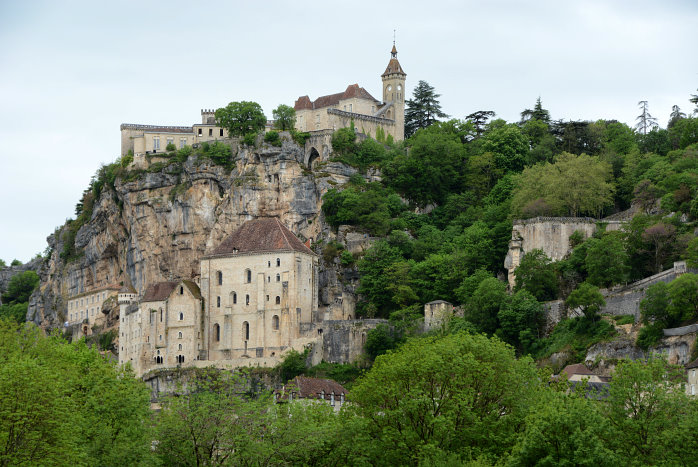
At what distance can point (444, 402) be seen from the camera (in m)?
61.9

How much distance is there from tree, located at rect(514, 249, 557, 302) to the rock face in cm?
1891

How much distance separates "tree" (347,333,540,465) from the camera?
6022 centimetres

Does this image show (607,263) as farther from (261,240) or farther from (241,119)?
(241,119)

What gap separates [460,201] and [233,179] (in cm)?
2027

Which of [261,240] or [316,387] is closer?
[316,387]

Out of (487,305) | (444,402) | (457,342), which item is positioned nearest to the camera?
(444,402)

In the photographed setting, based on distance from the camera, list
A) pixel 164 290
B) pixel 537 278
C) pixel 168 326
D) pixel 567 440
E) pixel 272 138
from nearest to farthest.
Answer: pixel 567 440 < pixel 537 278 < pixel 168 326 < pixel 164 290 < pixel 272 138

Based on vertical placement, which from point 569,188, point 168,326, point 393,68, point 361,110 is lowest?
point 168,326

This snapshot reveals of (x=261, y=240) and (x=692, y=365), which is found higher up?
(x=261, y=240)

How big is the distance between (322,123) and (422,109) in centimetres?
1503

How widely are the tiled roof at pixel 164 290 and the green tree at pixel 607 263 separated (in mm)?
31975

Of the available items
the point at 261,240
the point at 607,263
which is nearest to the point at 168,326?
the point at 261,240

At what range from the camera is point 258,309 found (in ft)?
338

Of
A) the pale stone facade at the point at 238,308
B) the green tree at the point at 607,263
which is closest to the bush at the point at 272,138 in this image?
the pale stone facade at the point at 238,308
